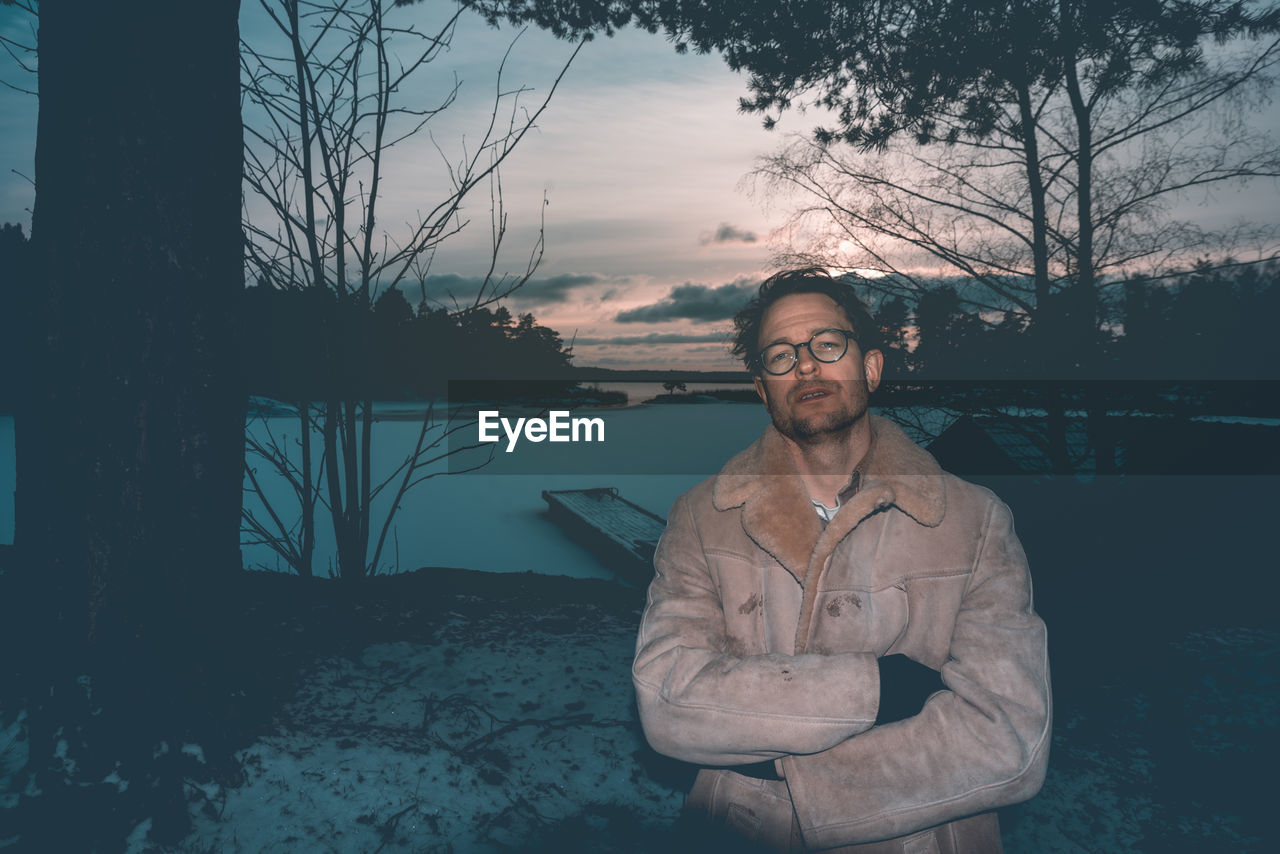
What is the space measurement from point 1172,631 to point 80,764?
615cm

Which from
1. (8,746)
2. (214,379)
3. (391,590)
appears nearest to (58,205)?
(214,379)

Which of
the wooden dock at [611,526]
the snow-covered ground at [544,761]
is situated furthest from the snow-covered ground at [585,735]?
the wooden dock at [611,526]

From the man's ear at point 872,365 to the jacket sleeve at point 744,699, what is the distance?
2.68 feet

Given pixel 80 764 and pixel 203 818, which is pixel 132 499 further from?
pixel 203 818

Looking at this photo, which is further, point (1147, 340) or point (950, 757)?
point (1147, 340)

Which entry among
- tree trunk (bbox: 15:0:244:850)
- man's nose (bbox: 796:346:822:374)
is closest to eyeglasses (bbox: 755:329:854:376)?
man's nose (bbox: 796:346:822:374)

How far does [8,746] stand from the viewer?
243 cm

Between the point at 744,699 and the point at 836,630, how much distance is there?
0.35 metres

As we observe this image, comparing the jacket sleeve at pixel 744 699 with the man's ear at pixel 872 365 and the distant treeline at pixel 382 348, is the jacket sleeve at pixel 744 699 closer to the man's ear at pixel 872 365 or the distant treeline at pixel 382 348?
the man's ear at pixel 872 365

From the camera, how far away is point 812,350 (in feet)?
5.97

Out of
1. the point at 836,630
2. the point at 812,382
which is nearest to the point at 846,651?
the point at 836,630

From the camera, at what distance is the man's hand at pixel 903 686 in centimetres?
154

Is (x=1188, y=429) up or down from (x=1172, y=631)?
up

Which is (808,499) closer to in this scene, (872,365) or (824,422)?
(824,422)
